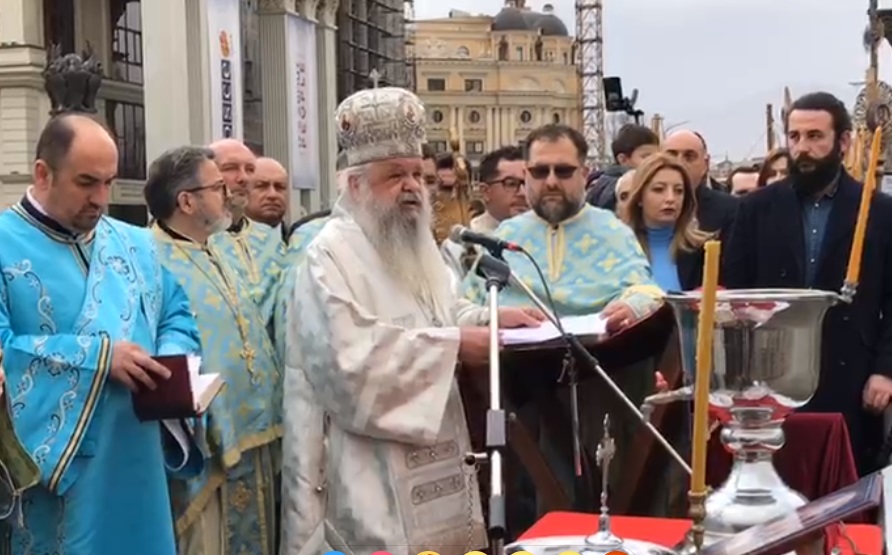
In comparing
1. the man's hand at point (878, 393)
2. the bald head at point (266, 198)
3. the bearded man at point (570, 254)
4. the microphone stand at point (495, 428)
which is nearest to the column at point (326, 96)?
the bald head at point (266, 198)

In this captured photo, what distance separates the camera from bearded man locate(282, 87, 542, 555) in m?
3.52

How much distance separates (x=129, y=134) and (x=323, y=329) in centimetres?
3390

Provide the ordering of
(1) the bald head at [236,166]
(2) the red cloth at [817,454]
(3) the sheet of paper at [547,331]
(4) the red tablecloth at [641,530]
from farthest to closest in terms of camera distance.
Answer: (1) the bald head at [236,166] → (2) the red cloth at [817,454] → (3) the sheet of paper at [547,331] → (4) the red tablecloth at [641,530]

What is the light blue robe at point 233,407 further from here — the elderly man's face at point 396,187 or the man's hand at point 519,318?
the man's hand at point 519,318

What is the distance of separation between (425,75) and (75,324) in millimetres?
89453

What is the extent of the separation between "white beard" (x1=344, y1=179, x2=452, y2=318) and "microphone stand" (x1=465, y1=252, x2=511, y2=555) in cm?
50

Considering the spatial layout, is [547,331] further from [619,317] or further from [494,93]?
[494,93]

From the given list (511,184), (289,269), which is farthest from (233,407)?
(511,184)

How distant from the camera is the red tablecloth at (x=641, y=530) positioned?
2.70m

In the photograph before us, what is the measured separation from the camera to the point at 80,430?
139 inches

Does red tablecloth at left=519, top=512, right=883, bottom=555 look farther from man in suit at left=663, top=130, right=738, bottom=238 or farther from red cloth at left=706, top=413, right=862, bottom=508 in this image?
man in suit at left=663, top=130, right=738, bottom=238

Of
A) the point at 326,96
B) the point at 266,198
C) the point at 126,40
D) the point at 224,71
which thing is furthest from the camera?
the point at 326,96

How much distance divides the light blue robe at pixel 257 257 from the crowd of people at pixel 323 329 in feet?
0.08

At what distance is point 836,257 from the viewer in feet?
15.0
